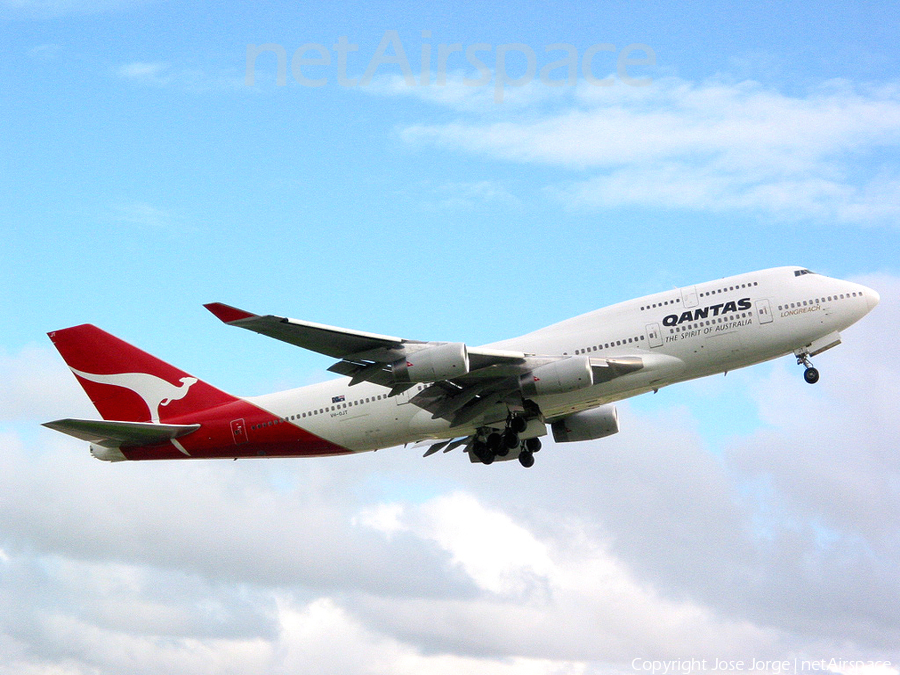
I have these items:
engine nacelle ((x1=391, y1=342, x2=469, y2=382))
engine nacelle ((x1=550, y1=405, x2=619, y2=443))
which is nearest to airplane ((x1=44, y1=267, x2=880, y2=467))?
engine nacelle ((x1=391, y1=342, x2=469, y2=382))

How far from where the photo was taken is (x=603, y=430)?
137 feet

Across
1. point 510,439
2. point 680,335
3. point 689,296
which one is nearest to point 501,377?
point 510,439

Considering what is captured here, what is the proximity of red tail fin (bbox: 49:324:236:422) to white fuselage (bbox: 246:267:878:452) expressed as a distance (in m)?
6.91

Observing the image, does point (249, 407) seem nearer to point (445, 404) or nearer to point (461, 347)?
point (445, 404)

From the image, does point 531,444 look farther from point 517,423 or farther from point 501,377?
point 501,377

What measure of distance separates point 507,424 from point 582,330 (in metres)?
4.73

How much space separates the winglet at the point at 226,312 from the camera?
27.6 meters

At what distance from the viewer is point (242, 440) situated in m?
38.1

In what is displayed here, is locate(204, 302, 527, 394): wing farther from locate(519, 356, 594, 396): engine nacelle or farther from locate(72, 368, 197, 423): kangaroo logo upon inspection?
locate(72, 368, 197, 423): kangaroo logo

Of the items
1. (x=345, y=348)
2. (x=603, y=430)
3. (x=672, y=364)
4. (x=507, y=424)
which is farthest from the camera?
(x=603, y=430)

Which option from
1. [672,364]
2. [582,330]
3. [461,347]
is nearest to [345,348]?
[461,347]

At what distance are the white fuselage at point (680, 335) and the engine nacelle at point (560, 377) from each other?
123 centimetres

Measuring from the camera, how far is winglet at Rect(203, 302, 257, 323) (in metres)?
27.6

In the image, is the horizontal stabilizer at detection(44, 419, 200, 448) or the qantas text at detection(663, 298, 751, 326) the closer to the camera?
the qantas text at detection(663, 298, 751, 326)
